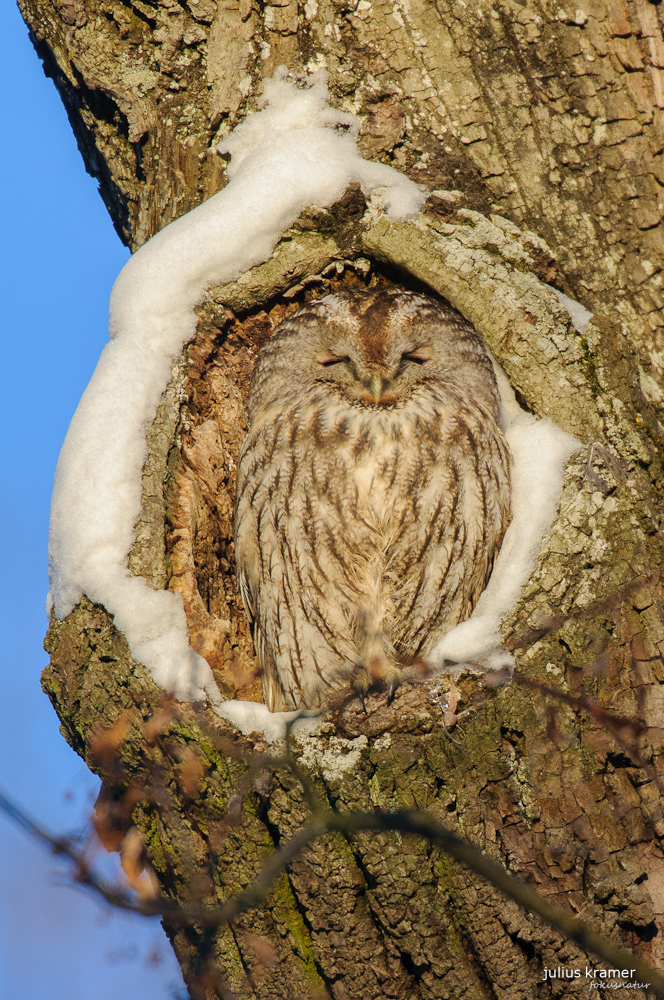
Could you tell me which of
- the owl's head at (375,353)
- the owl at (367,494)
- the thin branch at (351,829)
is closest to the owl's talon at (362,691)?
the owl at (367,494)

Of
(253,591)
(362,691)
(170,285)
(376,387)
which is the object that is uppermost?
(170,285)

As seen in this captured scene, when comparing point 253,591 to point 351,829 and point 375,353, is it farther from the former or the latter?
point 351,829

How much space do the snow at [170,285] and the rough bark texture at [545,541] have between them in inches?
2.4

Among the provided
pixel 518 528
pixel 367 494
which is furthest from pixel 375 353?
pixel 518 528

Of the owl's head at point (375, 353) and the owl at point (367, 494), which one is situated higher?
the owl's head at point (375, 353)

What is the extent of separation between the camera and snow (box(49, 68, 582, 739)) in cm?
238

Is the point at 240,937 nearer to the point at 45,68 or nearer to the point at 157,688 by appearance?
the point at 157,688

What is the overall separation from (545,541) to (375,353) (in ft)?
3.05

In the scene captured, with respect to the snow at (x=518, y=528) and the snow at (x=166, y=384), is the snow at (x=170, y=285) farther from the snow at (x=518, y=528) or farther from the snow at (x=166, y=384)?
the snow at (x=518, y=528)

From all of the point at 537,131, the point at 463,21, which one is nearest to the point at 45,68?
the point at 463,21

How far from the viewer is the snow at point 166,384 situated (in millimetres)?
2375

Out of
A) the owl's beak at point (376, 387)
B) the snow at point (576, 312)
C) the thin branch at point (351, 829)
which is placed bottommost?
the thin branch at point (351, 829)

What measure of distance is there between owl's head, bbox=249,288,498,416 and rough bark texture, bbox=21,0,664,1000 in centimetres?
14

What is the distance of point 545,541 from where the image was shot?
93.0 inches
